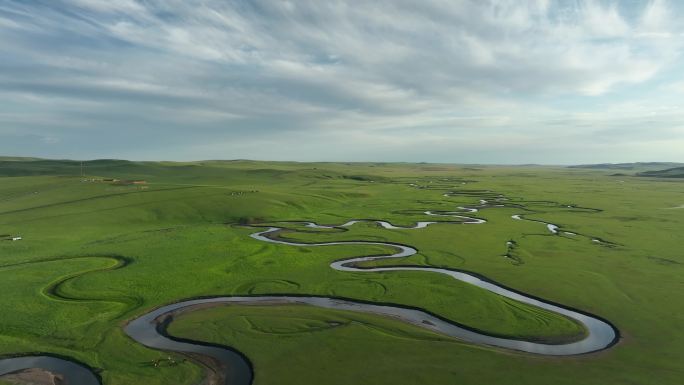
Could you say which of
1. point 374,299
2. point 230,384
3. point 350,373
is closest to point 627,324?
point 374,299

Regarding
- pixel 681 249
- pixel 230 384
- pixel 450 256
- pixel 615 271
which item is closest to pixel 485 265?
pixel 450 256

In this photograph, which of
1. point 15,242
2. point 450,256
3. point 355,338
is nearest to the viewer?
point 355,338

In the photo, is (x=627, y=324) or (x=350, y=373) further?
(x=627, y=324)

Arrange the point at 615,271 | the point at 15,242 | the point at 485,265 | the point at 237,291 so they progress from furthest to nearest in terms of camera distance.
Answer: the point at 15,242 < the point at 485,265 < the point at 615,271 < the point at 237,291

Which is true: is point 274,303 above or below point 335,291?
below

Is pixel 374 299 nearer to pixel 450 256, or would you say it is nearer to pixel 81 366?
pixel 450 256

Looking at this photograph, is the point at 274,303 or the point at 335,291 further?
the point at 335,291

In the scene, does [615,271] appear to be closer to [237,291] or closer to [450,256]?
[450,256]
